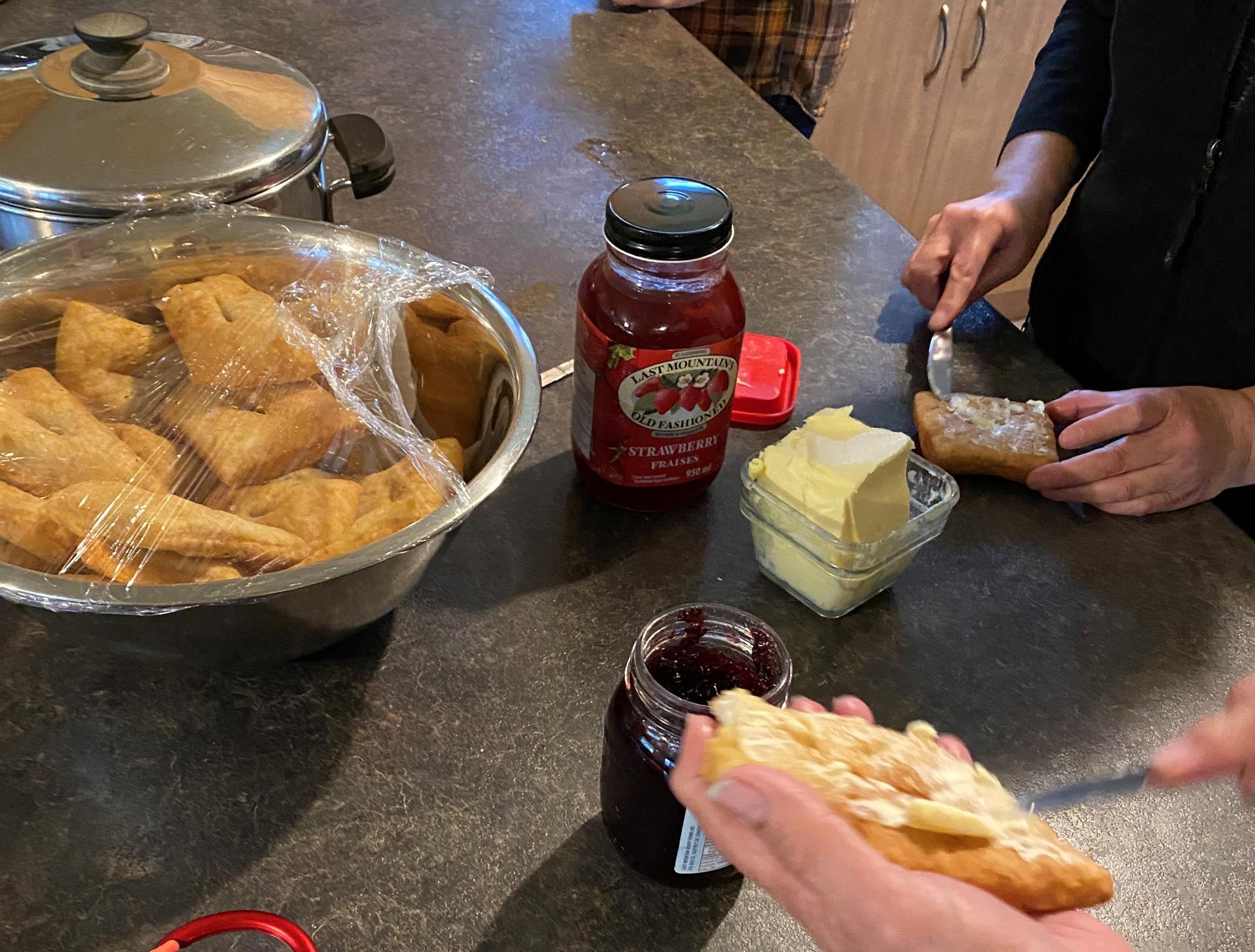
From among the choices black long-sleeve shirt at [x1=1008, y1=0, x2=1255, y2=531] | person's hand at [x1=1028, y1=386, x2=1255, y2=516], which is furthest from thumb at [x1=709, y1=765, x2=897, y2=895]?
black long-sleeve shirt at [x1=1008, y1=0, x2=1255, y2=531]

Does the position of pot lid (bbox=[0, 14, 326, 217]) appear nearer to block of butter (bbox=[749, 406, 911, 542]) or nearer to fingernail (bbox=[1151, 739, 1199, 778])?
block of butter (bbox=[749, 406, 911, 542])

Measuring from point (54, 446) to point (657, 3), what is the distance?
4.51ft

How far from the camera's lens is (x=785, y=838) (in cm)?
46

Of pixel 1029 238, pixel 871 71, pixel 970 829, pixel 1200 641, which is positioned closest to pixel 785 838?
pixel 970 829

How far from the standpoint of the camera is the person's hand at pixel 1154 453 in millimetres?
941

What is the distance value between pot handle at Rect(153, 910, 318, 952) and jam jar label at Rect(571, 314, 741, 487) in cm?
42

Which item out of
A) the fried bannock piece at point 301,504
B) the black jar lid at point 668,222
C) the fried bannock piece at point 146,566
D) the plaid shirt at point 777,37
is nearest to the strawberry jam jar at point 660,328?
the black jar lid at point 668,222

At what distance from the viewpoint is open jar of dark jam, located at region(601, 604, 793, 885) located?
59 cm

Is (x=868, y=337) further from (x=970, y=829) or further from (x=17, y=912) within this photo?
(x=17, y=912)

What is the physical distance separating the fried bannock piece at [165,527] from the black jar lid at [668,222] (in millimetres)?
313

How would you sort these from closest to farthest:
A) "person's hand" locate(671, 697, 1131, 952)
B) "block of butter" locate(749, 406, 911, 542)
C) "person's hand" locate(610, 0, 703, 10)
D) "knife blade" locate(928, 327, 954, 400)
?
1. "person's hand" locate(671, 697, 1131, 952)
2. "block of butter" locate(749, 406, 911, 542)
3. "knife blade" locate(928, 327, 954, 400)
4. "person's hand" locate(610, 0, 703, 10)

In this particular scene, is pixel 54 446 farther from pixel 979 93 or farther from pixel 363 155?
pixel 979 93

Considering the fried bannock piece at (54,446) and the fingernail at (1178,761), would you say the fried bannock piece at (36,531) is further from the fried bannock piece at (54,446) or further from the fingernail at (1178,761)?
the fingernail at (1178,761)

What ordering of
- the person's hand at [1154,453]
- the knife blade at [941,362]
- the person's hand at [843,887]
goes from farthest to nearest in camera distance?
1. the knife blade at [941,362]
2. the person's hand at [1154,453]
3. the person's hand at [843,887]
